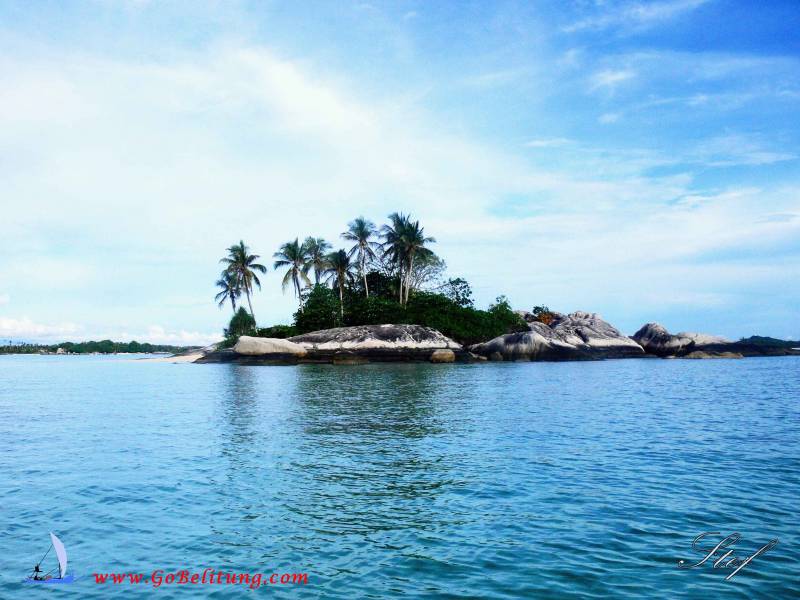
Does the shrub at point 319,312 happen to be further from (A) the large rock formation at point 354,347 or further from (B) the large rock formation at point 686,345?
(B) the large rock formation at point 686,345

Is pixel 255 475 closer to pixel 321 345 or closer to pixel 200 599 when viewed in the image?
pixel 200 599

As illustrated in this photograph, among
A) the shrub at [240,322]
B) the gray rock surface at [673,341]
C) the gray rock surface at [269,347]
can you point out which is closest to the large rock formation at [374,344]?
the gray rock surface at [269,347]

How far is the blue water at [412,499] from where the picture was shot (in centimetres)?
645

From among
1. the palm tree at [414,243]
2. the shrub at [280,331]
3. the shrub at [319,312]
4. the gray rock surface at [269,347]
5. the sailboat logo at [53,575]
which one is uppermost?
the palm tree at [414,243]

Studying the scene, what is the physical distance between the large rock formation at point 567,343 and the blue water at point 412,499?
41835 mm

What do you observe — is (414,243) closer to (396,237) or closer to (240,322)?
(396,237)

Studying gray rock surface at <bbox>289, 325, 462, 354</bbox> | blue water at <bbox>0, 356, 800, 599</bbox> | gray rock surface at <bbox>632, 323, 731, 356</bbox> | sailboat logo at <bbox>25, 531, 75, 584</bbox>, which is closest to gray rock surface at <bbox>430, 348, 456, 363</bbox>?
gray rock surface at <bbox>289, 325, 462, 354</bbox>

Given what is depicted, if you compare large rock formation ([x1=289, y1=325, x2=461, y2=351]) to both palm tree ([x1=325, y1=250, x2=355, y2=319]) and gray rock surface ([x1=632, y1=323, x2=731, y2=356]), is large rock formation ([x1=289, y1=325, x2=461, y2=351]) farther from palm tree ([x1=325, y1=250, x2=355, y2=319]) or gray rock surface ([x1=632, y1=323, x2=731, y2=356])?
gray rock surface ([x1=632, y1=323, x2=731, y2=356])

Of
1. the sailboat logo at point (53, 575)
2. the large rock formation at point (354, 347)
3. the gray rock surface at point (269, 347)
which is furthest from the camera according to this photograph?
the large rock formation at point (354, 347)

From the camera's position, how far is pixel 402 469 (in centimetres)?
1158

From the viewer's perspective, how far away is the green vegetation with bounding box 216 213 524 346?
65.4m

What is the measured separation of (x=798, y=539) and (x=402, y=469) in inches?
268

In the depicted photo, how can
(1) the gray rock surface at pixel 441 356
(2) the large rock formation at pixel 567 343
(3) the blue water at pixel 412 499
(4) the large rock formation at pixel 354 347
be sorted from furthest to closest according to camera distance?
(2) the large rock formation at pixel 567 343 → (1) the gray rock surface at pixel 441 356 → (4) the large rock formation at pixel 354 347 → (3) the blue water at pixel 412 499

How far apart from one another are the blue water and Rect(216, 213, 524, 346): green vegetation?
4531cm
